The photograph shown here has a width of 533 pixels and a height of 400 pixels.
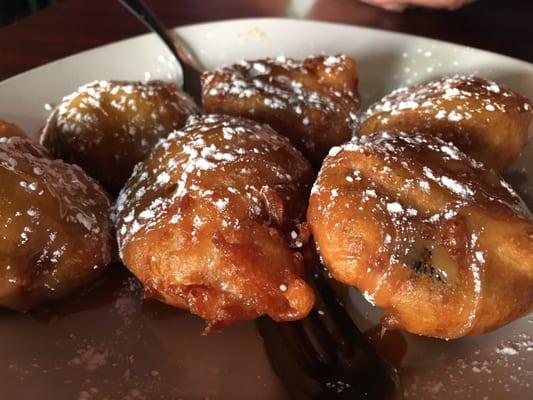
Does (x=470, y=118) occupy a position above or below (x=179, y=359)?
above

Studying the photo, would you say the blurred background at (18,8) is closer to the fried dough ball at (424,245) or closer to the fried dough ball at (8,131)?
the fried dough ball at (8,131)

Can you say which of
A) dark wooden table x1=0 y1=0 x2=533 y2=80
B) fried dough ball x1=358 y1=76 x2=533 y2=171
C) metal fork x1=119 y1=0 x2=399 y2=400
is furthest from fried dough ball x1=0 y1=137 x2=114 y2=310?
dark wooden table x1=0 y1=0 x2=533 y2=80

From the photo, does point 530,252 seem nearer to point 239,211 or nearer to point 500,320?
point 500,320

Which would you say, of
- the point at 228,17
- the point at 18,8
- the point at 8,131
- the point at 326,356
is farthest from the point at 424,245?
the point at 18,8

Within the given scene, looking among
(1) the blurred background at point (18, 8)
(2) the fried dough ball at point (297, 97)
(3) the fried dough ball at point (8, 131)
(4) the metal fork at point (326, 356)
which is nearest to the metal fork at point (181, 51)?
(2) the fried dough ball at point (297, 97)

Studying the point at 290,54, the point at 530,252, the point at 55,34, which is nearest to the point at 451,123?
the point at 530,252

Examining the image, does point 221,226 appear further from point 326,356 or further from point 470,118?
point 470,118
